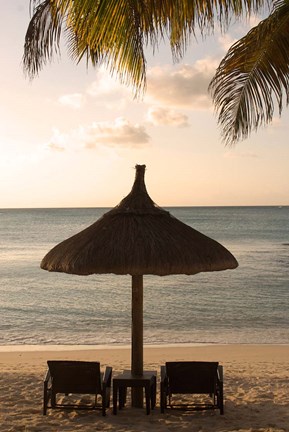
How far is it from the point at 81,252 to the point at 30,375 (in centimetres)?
385

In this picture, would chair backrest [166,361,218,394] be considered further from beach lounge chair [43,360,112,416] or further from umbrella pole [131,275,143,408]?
beach lounge chair [43,360,112,416]

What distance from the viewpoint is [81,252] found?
5758 mm

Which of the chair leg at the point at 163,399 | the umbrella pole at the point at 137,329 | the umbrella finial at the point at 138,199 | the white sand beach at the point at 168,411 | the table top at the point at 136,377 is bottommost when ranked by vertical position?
the white sand beach at the point at 168,411

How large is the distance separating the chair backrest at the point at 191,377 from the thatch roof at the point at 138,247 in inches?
37.9

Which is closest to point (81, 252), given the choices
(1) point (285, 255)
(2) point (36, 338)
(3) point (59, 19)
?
(3) point (59, 19)

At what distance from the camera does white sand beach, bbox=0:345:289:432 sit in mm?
5875

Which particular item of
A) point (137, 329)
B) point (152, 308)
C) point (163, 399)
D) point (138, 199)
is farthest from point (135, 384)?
point (152, 308)

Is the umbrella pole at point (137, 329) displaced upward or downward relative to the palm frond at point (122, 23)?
downward

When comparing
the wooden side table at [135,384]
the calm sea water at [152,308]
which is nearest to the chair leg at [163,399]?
the wooden side table at [135,384]

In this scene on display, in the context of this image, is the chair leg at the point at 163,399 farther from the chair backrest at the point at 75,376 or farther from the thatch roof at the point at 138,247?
the thatch roof at the point at 138,247

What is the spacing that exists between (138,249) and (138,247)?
0.08 feet

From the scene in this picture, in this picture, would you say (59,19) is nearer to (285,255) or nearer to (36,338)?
(36,338)

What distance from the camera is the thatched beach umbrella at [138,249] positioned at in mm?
5598

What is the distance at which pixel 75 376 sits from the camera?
5.93 meters
